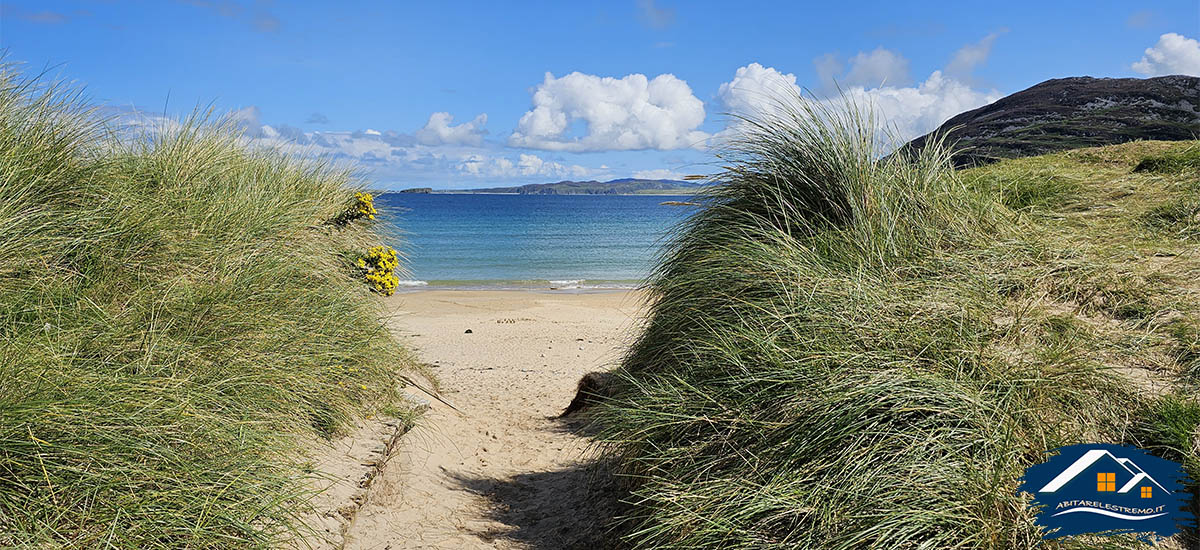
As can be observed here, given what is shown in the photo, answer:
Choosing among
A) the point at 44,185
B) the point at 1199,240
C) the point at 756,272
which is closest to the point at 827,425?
the point at 756,272

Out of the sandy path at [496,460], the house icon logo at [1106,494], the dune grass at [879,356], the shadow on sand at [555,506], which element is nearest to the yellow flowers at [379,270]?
the sandy path at [496,460]

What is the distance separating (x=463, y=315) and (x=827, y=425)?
1414 centimetres

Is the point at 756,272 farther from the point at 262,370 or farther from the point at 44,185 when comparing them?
the point at 44,185

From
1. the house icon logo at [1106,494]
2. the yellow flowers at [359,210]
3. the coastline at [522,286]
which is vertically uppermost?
the yellow flowers at [359,210]

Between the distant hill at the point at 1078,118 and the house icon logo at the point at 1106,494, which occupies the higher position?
the distant hill at the point at 1078,118

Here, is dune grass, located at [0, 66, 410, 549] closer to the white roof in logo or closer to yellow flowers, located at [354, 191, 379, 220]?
yellow flowers, located at [354, 191, 379, 220]

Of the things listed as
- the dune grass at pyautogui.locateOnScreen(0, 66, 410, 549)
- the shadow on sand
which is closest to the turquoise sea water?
the dune grass at pyautogui.locateOnScreen(0, 66, 410, 549)

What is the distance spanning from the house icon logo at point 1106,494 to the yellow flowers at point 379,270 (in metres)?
5.96

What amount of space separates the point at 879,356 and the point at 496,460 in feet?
13.5

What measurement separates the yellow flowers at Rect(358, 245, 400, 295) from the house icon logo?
19.5 feet

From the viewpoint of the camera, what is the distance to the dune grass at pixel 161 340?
10.2 ft

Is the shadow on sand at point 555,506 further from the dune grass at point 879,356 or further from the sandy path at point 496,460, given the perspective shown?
the dune grass at point 879,356

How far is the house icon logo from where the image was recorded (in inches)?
119

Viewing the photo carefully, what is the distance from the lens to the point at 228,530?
3.42 metres
